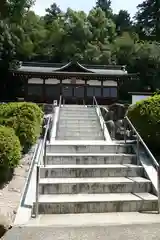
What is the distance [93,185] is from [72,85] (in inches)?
812

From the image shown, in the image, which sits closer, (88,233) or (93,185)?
(88,233)

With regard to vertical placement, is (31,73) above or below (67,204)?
above

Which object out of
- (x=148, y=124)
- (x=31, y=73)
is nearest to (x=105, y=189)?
(x=148, y=124)

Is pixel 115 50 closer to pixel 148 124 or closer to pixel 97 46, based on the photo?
pixel 97 46

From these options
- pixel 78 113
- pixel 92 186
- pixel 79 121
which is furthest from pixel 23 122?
pixel 78 113

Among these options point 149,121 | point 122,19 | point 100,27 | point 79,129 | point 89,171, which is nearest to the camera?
point 89,171

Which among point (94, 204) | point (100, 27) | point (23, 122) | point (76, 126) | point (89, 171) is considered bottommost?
point (94, 204)

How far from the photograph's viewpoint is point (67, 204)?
4902 mm

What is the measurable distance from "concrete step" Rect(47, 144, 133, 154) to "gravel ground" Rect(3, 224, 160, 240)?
315 centimetres

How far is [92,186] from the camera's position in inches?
216

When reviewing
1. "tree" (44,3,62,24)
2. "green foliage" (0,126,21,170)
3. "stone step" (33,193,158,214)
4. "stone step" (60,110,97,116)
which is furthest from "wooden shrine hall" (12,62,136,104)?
"tree" (44,3,62,24)

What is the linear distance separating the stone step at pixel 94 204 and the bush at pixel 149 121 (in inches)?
102

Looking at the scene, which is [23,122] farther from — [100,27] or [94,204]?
[100,27]

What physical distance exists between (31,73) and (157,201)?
20.9m
